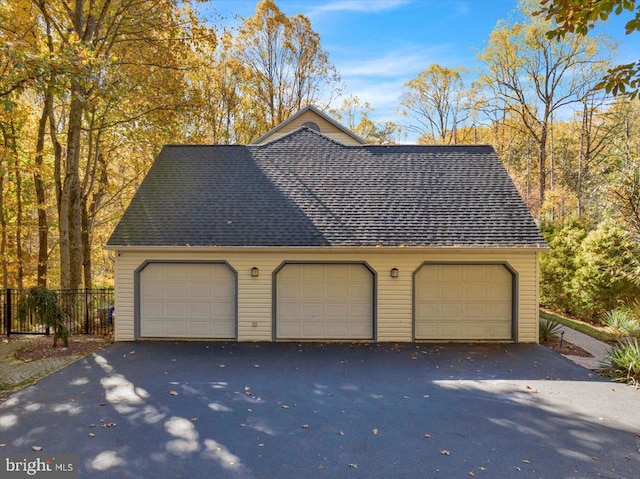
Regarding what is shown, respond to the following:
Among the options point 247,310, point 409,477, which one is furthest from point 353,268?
point 409,477

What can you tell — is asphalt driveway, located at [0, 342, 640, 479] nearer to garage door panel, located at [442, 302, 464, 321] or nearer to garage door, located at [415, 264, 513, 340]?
garage door, located at [415, 264, 513, 340]

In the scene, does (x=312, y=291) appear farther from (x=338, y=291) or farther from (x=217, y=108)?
(x=217, y=108)

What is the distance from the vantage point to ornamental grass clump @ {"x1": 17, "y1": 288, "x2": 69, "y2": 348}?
8.75m

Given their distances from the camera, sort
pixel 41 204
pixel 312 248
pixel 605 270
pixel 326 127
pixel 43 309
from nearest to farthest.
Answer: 1. pixel 43 309
2. pixel 312 248
3. pixel 605 270
4. pixel 41 204
5. pixel 326 127

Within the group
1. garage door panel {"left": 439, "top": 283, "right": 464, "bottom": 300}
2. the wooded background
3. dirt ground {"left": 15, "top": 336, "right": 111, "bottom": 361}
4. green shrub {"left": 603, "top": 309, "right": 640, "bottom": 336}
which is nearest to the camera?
dirt ground {"left": 15, "top": 336, "right": 111, "bottom": 361}

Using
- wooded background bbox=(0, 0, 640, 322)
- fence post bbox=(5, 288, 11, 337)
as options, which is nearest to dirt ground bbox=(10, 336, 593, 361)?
fence post bbox=(5, 288, 11, 337)

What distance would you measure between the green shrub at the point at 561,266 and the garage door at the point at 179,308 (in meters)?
12.2

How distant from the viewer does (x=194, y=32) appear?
497 inches

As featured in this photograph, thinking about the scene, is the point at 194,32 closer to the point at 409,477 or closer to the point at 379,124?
the point at 409,477

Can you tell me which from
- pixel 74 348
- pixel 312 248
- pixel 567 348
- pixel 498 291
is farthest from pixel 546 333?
pixel 74 348

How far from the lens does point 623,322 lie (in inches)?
420

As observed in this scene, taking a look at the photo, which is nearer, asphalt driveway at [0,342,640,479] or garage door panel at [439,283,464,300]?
asphalt driveway at [0,342,640,479]

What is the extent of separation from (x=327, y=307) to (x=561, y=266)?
1008cm

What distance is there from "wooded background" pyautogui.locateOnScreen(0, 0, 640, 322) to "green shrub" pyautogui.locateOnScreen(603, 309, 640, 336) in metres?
1.14
